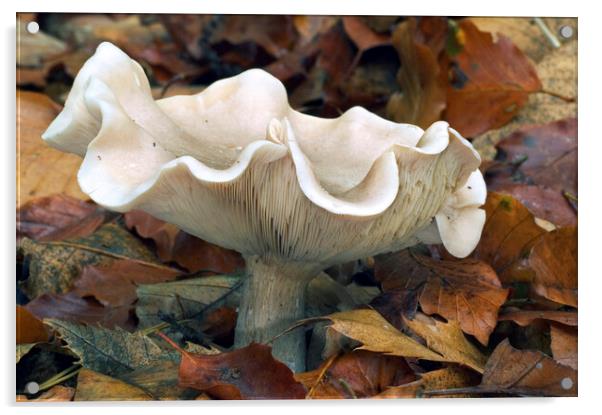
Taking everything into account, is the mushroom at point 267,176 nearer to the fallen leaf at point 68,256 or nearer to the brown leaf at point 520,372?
the brown leaf at point 520,372

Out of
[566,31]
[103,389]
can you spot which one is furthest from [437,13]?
[103,389]

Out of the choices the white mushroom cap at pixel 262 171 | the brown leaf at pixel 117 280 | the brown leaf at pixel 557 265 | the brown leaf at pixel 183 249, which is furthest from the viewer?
the brown leaf at pixel 183 249

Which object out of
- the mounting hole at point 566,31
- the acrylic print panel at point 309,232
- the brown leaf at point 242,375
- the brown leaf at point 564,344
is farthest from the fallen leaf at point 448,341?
the mounting hole at point 566,31

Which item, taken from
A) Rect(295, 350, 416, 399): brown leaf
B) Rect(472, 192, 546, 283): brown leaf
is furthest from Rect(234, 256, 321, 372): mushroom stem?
Rect(472, 192, 546, 283): brown leaf

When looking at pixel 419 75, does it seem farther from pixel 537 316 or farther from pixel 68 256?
pixel 68 256

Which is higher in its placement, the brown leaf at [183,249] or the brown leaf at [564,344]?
the brown leaf at [183,249]

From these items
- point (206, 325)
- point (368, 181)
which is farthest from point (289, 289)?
point (368, 181)
